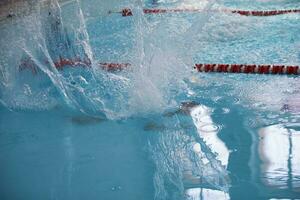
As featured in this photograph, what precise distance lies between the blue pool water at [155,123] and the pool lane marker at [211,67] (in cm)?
9

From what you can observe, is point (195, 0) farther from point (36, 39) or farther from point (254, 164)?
point (254, 164)

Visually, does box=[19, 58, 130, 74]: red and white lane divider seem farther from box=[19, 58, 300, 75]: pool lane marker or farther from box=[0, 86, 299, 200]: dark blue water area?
box=[0, 86, 299, 200]: dark blue water area

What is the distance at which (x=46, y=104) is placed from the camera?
3.58m

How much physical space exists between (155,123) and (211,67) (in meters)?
1.45

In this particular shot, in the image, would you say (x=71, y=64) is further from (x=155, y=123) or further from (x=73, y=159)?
(x=73, y=159)

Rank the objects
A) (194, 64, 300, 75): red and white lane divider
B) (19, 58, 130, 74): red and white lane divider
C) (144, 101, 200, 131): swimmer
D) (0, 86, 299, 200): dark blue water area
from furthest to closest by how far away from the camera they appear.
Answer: (19, 58, 130, 74): red and white lane divider → (194, 64, 300, 75): red and white lane divider → (144, 101, 200, 131): swimmer → (0, 86, 299, 200): dark blue water area

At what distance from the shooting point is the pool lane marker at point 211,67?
3.78m

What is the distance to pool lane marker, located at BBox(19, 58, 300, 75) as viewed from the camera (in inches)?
149

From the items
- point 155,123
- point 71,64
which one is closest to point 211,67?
point 155,123

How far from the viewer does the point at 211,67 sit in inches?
161

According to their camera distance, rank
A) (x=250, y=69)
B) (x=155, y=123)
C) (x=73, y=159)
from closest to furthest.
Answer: (x=73, y=159), (x=155, y=123), (x=250, y=69)

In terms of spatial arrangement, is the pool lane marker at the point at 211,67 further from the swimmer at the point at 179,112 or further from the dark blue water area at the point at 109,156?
the swimmer at the point at 179,112

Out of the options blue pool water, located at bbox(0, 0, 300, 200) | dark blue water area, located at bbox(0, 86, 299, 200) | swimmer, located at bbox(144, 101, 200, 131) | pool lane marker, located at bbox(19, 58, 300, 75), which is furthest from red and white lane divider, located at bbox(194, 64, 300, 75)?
swimmer, located at bbox(144, 101, 200, 131)

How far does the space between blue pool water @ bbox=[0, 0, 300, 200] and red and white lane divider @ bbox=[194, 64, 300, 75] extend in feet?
0.36
